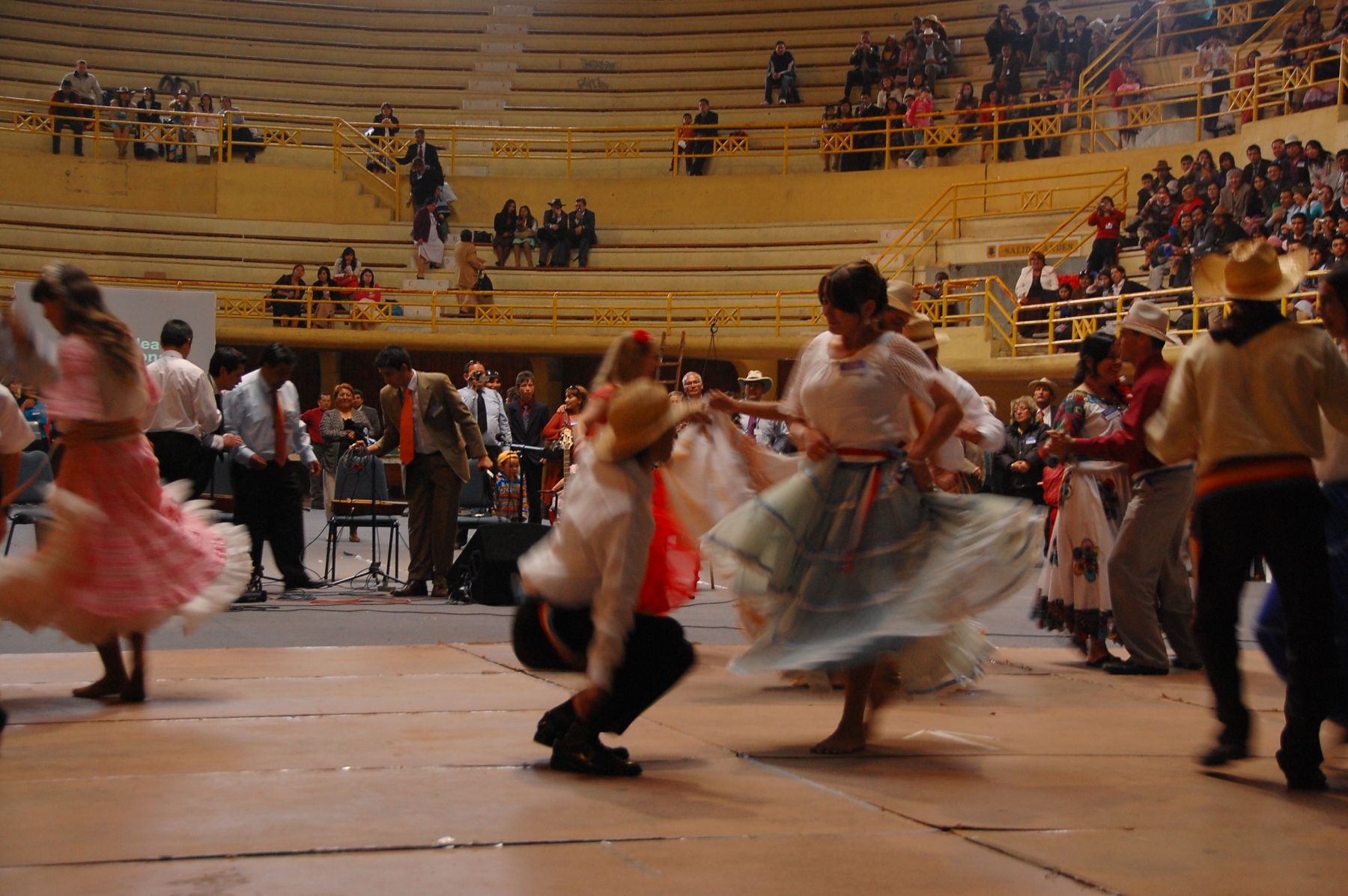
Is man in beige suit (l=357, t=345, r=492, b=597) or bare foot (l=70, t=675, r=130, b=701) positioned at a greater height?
man in beige suit (l=357, t=345, r=492, b=597)

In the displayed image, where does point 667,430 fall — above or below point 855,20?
below

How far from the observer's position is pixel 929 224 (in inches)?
750

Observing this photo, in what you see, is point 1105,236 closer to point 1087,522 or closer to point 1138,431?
point 1087,522

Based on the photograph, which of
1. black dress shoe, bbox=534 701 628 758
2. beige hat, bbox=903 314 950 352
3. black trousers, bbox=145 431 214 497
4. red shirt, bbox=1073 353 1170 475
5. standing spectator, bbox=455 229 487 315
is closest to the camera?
black dress shoe, bbox=534 701 628 758

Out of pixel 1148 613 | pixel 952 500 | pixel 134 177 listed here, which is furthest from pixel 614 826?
pixel 134 177

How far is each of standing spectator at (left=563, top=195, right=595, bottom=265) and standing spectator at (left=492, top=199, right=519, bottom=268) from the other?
835mm

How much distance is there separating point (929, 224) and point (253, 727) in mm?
16413

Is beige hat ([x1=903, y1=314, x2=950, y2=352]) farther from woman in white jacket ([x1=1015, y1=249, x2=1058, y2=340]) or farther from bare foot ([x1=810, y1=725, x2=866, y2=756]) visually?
woman in white jacket ([x1=1015, y1=249, x2=1058, y2=340])

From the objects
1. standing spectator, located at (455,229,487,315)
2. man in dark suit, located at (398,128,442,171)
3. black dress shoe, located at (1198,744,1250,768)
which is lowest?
black dress shoe, located at (1198,744,1250,768)

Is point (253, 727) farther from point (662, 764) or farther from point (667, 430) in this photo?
point (667, 430)

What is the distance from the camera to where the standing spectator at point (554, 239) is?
20.0 meters

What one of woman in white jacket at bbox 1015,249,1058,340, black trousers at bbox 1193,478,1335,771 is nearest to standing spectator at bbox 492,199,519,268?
woman in white jacket at bbox 1015,249,1058,340

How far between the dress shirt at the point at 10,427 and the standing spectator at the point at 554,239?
52.7 ft

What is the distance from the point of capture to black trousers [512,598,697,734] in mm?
3305
